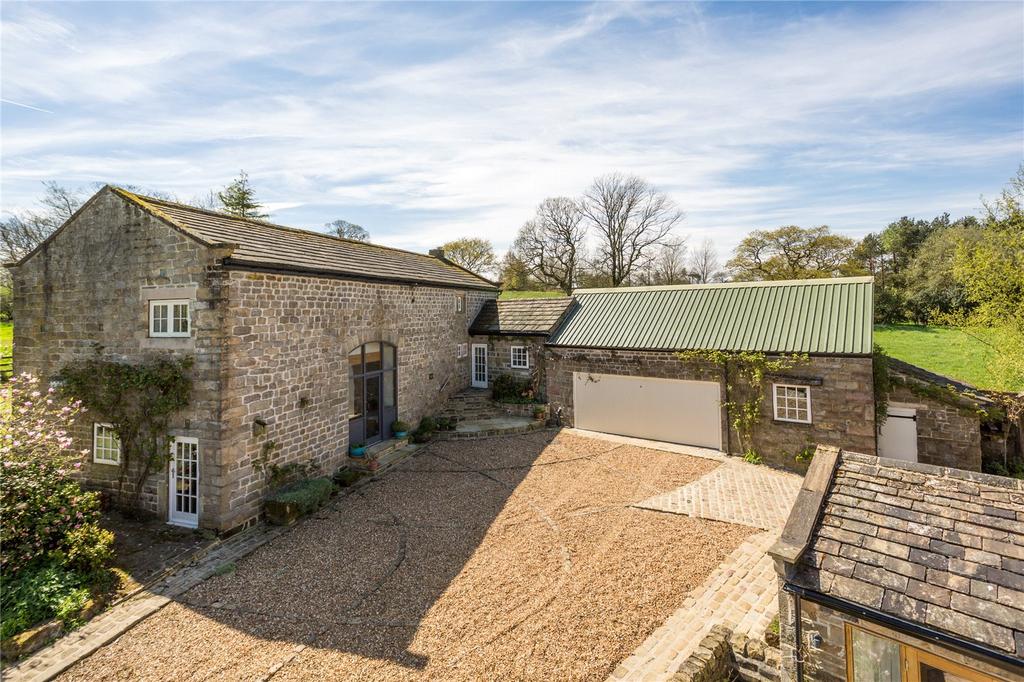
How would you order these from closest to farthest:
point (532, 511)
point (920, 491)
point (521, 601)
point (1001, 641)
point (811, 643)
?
point (1001, 641) → point (811, 643) → point (920, 491) → point (521, 601) → point (532, 511)

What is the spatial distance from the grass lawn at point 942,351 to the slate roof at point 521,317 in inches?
541

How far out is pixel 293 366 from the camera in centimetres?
1069

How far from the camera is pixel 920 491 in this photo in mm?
5434

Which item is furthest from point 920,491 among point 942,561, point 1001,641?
point 1001,641

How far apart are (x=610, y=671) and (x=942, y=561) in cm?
374

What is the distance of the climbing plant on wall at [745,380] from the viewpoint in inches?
508

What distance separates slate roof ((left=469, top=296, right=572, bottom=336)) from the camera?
18.1 meters

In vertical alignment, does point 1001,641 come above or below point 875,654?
above

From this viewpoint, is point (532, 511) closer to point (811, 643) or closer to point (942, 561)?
point (811, 643)

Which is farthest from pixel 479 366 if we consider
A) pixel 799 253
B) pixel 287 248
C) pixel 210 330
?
pixel 799 253

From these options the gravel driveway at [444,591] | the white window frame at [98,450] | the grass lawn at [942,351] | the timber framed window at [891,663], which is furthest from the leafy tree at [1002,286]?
the white window frame at [98,450]

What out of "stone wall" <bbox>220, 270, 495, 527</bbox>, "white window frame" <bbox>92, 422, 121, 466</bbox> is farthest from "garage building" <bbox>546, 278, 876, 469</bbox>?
"white window frame" <bbox>92, 422, 121, 466</bbox>

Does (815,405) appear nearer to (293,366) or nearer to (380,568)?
(380,568)

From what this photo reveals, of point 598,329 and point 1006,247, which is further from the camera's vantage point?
point 598,329
